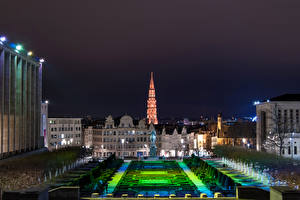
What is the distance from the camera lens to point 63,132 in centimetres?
10456

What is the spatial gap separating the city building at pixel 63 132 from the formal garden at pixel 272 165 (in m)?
51.2

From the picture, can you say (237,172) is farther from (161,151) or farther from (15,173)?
(161,151)

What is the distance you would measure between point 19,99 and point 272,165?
1320 inches

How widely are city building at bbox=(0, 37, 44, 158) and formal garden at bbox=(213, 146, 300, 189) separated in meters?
28.8

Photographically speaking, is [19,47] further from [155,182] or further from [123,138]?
[123,138]

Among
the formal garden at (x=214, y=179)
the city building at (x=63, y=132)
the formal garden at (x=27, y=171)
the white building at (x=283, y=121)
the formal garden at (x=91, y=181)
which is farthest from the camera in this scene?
the city building at (x=63, y=132)

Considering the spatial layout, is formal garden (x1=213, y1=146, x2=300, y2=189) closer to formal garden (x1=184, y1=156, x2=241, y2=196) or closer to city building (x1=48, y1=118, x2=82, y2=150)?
formal garden (x1=184, y1=156, x2=241, y2=196)

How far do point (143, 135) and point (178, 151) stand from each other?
1175 cm

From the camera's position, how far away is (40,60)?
6906 cm

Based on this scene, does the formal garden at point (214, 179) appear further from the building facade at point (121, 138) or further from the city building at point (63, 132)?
the city building at point (63, 132)

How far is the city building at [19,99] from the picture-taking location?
48.6 m

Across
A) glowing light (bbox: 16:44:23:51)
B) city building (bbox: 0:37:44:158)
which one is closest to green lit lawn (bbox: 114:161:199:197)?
city building (bbox: 0:37:44:158)

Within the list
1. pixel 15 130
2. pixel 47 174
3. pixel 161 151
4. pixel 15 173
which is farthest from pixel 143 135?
pixel 15 173

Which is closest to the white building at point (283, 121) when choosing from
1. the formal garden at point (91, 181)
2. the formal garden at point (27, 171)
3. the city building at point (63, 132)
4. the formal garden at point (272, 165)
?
the formal garden at point (272, 165)
